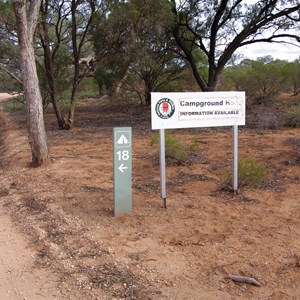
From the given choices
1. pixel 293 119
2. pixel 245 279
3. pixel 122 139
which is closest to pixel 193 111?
pixel 122 139

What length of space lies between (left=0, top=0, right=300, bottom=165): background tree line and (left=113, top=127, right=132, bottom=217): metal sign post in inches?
159

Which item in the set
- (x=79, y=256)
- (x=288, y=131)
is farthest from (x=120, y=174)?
(x=288, y=131)

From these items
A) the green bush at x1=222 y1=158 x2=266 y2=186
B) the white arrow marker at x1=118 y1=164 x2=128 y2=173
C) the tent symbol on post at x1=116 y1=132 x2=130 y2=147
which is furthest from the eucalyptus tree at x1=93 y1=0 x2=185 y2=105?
the white arrow marker at x1=118 y1=164 x2=128 y2=173

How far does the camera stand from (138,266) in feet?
13.2

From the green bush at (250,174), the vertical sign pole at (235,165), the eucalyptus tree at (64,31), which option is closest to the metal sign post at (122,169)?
the vertical sign pole at (235,165)

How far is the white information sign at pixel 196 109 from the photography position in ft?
17.5

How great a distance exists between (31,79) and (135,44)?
709cm

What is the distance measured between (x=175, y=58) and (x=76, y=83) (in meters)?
9.00

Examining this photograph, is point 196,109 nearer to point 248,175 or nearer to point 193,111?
point 193,111

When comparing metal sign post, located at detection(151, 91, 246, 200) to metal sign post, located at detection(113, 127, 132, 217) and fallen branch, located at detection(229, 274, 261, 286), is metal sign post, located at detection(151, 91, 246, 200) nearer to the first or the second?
metal sign post, located at detection(113, 127, 132, 217)

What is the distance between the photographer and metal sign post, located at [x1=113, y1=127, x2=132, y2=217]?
5.17 m

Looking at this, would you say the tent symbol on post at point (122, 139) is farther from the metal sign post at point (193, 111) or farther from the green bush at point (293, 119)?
the green bush at point (293, 119)

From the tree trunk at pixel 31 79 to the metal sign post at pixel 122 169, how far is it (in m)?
4.02

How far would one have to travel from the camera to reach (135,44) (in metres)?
14.9
